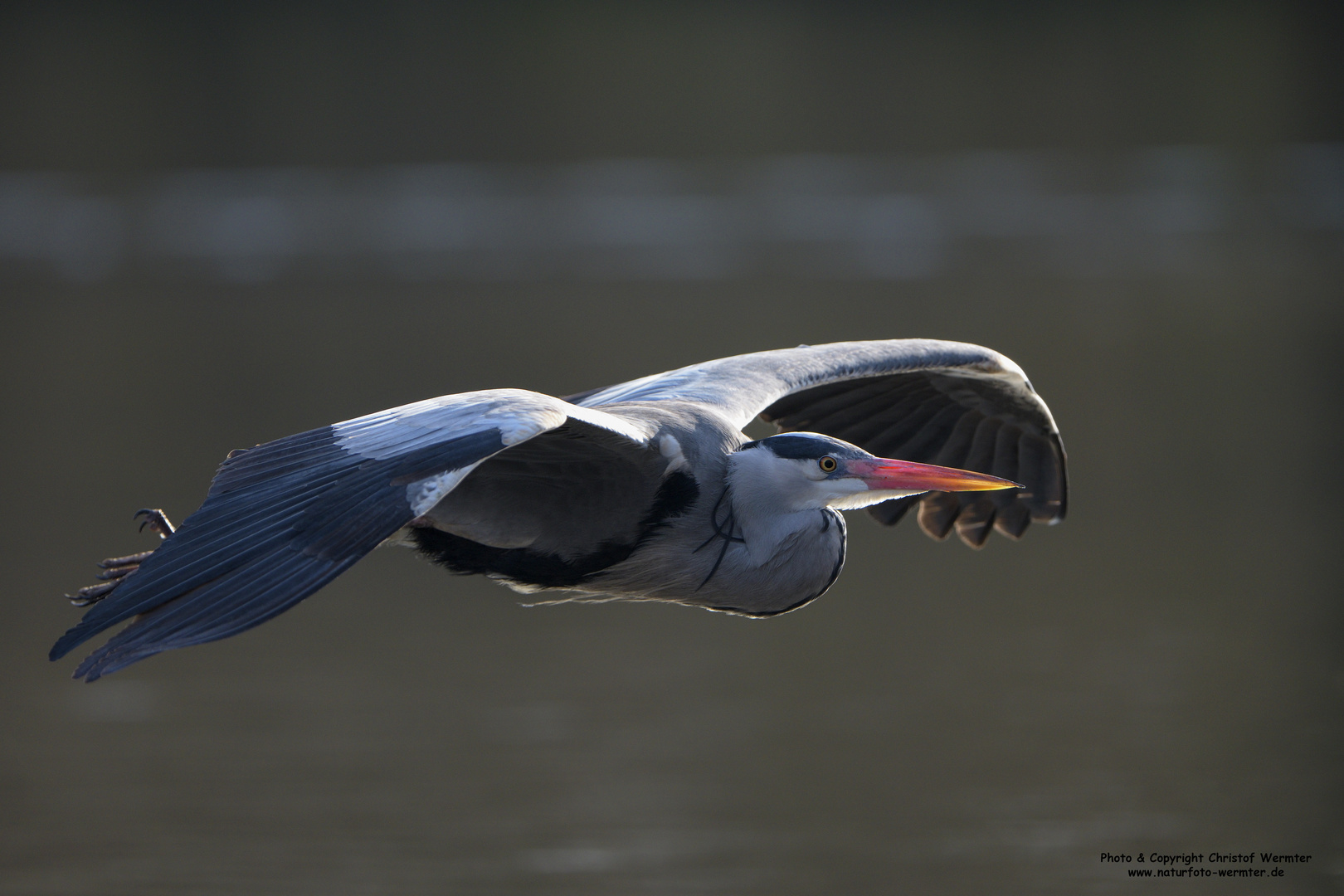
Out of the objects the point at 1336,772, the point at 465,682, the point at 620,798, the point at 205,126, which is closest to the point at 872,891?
the point at 620,798

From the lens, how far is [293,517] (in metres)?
4.32

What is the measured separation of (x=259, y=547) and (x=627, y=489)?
1.29m

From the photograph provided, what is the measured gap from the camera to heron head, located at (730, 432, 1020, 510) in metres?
5.12

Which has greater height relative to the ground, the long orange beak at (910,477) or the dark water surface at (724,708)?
the long orange beak at (910,477)

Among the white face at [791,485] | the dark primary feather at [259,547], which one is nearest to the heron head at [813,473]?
the white face at [791,485]

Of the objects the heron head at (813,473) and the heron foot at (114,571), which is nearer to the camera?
the heron head at (813,473)

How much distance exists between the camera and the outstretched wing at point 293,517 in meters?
4.04

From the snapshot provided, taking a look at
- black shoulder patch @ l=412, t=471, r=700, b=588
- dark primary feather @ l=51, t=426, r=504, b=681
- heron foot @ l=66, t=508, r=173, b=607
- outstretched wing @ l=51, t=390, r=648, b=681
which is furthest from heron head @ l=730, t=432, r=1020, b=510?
heron foot @ l=66, t=508, r=173, b=607

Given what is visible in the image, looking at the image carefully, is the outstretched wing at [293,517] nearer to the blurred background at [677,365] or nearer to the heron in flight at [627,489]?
the heron in flight at [627,489]

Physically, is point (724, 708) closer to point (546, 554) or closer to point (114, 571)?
point (546, 554)

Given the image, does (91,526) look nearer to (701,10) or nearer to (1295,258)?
(1295,258)

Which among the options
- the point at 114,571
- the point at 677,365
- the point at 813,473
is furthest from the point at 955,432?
the point at 677,365

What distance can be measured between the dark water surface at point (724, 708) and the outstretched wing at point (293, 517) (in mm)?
1752

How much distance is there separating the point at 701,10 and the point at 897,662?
82.2ft
